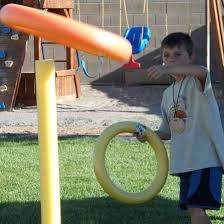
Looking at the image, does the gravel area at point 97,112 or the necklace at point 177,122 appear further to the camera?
the gravel area at point 97,112

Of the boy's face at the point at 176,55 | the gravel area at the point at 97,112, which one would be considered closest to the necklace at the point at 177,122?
the boy's face at the point at 176,55

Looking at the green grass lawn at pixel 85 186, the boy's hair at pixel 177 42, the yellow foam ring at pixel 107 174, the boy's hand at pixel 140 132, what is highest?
the boy's hair at pixel 177 42

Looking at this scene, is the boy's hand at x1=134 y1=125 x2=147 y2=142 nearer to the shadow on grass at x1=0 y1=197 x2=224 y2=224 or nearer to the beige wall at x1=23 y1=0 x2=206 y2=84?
the shadow on grass at x1=0 y1=197 x2=224 y2=224

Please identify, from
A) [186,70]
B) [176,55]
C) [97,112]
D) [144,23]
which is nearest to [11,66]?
[97,112]

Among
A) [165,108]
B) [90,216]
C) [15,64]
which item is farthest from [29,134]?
[165,108]

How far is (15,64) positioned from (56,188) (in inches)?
401

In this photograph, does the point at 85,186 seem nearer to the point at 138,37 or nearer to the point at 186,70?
the point at 186,70

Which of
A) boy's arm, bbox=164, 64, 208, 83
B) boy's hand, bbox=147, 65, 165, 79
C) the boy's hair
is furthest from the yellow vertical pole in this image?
the boy's hair

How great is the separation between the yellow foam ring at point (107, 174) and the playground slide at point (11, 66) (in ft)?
25.3

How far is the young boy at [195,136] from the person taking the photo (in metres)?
4.29

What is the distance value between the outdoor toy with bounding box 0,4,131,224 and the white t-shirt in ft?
6.46

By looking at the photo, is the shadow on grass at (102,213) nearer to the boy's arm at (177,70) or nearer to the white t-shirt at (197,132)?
the white t-shirt at (197,132)

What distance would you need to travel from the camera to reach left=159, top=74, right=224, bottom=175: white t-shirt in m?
4.28

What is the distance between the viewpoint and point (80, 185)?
627cm
